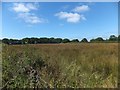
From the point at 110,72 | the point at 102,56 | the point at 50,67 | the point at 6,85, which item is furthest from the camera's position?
the point at 102,56

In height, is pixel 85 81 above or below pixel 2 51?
below

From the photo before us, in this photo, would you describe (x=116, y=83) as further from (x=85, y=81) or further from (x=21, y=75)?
(x=21, y=75)

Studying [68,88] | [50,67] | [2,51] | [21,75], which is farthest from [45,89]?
[2,51]

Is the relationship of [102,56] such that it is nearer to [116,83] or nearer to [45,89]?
[116,83]

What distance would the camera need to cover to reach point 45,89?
25.1ft

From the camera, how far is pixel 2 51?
Answer: 381 inches

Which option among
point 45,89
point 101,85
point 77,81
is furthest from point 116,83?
point 45,89

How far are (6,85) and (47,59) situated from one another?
2169mm

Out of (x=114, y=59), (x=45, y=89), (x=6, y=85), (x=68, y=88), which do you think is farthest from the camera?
(x=114, y=59)

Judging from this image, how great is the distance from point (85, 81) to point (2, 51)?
231 cm

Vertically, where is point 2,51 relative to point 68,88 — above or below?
above

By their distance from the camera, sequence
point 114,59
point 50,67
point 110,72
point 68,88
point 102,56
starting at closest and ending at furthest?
point 68,88, point 50,67, point 110,72, point 114,59, point 102,56

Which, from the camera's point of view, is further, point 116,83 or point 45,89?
point 116,83

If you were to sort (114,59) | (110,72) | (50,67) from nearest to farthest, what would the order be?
(50,67) < (110,72) < (114,59)
